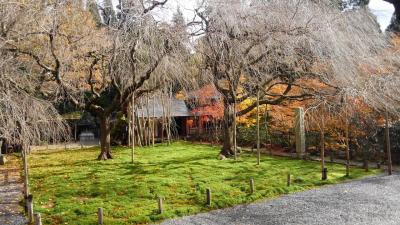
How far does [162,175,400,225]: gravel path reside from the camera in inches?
309

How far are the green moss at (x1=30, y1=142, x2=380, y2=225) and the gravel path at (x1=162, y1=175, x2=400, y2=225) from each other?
520 millimetres

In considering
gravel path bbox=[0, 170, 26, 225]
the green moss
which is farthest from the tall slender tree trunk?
gravel path bbox=[0, 170, 26, 225]

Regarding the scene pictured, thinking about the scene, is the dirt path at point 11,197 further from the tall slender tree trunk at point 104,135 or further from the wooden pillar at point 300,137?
the wooden pillar at point 300,137

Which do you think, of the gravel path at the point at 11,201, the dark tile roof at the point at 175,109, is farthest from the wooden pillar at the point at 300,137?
the dark tile roof at the point at 175,109

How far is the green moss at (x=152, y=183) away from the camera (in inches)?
339

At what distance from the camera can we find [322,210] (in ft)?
28.1

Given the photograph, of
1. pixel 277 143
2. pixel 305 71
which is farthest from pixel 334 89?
pixel 277 143

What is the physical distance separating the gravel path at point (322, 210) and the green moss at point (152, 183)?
0.52 meters

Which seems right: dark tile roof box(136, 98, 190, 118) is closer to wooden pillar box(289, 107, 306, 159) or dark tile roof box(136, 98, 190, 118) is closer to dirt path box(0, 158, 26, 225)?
wooden pillar box(289, 107, 306, 159)

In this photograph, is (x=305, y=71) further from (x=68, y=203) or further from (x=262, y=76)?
(x=68, y=203)

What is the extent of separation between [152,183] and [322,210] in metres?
4.86

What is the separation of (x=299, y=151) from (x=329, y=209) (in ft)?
25.9

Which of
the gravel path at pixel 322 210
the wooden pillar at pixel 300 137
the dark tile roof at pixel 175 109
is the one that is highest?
the dark tile roof at pixel 175 109

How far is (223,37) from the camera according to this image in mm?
12195
